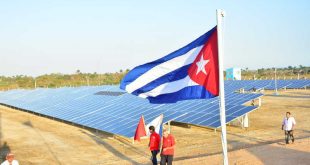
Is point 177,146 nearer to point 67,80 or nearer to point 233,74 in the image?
point 233,74

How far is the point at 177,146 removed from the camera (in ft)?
63.0

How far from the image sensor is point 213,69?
7.81 metres

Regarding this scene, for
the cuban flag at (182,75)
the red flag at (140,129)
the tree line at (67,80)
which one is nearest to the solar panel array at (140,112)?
the red flag at (140,129)

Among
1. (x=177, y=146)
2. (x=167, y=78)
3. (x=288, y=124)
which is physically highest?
(x=167, y=78)

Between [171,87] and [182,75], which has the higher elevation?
[182,75]

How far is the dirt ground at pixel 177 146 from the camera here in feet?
49.4

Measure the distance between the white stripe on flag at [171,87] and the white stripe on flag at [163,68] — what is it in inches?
9.3

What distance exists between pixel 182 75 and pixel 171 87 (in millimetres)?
372

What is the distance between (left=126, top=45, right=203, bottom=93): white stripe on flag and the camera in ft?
26.9

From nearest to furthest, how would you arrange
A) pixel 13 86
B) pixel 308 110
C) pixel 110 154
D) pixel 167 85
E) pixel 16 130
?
1. pixel 167 85
2. pixel 110 154
3. pixel 16 130
4. pixel 308 110
5. pixel 13 86

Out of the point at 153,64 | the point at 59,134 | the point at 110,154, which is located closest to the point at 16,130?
the point at 59,134

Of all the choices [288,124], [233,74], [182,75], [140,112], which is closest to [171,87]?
[182,75]

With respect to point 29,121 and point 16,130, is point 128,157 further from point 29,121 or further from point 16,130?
point 29,121

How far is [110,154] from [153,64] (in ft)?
33.9
